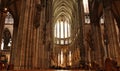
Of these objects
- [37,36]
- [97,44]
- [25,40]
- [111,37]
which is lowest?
[97,44]

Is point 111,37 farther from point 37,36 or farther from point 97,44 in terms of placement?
point 37,36

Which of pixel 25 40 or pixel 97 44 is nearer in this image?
pixel 25 40

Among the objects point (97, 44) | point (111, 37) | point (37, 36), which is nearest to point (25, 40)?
point (37, 36)

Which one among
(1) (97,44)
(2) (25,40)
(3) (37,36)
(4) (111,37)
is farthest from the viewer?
(1) (97,44)

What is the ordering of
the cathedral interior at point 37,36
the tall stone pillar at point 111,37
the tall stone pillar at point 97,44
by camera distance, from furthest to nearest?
the tall stone pillar at point 97,44 → the tall stone pillar at point 111,37 → the cathedral interior at point 37,36

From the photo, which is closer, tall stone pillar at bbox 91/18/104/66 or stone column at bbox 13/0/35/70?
stone column at bbox 13/0/35/70

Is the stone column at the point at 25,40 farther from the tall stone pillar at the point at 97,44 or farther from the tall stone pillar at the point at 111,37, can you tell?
the tall stone pillar at the point at 97,44

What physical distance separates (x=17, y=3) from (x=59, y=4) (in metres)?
26.0

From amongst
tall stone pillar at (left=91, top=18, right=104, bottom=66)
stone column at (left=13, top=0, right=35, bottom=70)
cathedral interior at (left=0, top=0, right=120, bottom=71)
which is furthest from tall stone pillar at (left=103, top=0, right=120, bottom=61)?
stone column at (left=13, top=0, right=35, bottom=70)

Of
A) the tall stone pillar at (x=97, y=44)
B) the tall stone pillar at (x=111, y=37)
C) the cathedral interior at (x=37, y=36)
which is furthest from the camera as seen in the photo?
the tall stone pillar at (x=97, y=44)

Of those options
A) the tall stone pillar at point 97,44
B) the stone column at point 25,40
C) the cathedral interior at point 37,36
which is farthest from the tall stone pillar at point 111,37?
the stone column at point 25,40

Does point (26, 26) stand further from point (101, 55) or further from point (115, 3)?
point (115, 3)

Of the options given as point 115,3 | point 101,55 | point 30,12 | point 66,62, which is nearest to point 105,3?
point 115,3

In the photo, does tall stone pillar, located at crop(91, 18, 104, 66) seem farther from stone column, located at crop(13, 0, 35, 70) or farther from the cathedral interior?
stone column, located at crop(13, 0, 35, 70)
